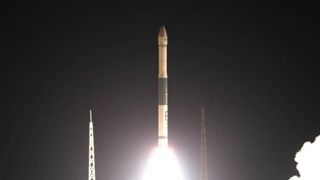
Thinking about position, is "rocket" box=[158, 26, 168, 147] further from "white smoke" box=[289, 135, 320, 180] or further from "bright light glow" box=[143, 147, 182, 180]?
"white smoke" box=[289, 135, 320, 180]

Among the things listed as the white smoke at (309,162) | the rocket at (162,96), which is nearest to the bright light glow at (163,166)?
the rocket at (162,96)

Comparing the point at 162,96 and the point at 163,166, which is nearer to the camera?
the point at 162,96

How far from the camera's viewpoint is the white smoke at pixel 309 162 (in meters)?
28.1

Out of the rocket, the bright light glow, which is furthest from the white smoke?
the rocket

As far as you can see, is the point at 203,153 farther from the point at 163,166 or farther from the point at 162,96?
the point at 162,96

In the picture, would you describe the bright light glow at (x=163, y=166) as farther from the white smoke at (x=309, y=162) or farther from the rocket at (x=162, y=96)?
the white smoke at (x=309, y=162)

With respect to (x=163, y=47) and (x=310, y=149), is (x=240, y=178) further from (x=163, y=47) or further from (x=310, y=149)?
(x=163, y=47)

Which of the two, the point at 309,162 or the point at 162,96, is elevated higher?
the point at 162,96

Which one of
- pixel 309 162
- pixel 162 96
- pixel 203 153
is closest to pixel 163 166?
pixel 162 96

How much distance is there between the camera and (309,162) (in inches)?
1117

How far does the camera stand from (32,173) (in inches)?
1329

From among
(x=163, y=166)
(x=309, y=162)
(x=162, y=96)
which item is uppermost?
(x=162, y=96)

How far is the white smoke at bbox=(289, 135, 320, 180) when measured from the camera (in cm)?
2808

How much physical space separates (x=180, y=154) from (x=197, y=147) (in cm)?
80
